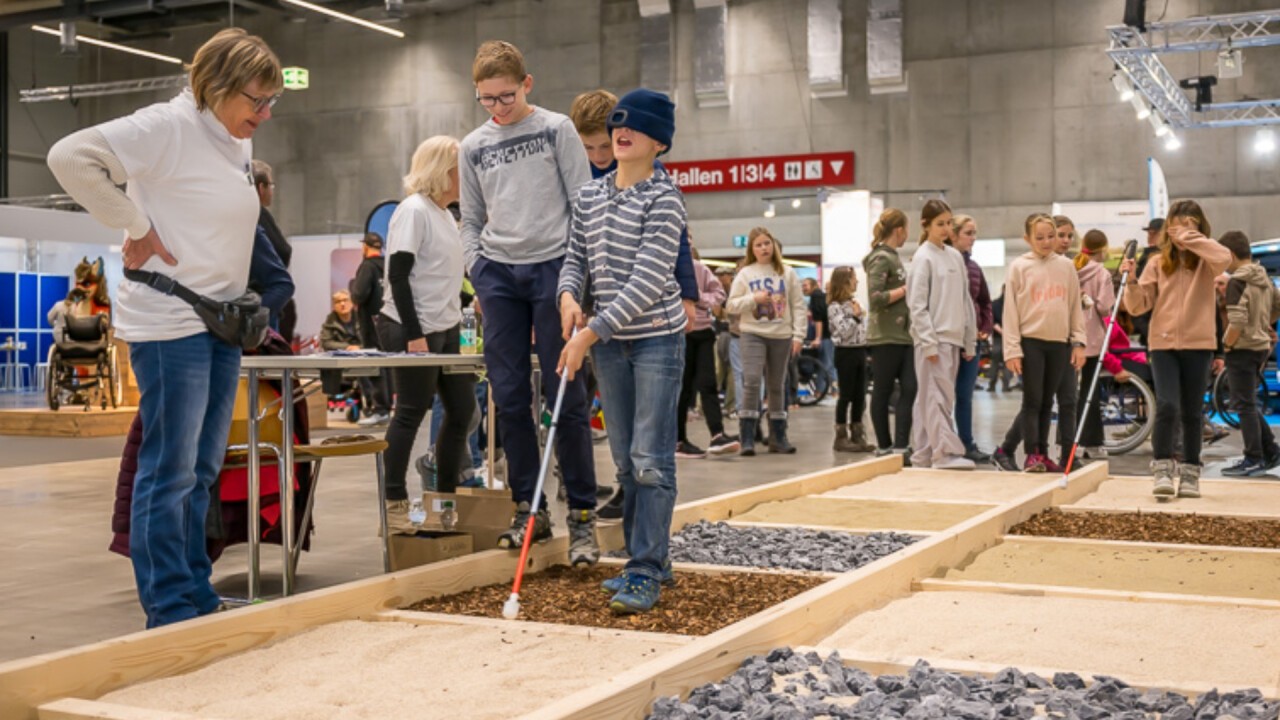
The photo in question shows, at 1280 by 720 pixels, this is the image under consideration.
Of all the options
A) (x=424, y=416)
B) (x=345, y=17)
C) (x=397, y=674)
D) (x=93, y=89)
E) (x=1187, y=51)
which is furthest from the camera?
(x=93, y=89)

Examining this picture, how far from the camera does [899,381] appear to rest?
7641 mm

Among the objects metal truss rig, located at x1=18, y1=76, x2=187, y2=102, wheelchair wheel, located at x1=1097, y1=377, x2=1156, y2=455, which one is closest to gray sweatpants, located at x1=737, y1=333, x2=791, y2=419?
wheelchair wheel, located at x1=1097, y1=377, x2=1156, y2=455

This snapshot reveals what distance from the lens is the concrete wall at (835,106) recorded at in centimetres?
1831

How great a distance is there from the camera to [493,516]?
153 inches

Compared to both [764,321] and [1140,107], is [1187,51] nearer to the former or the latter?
[1140,107]

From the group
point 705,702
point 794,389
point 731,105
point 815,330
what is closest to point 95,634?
point 705,702

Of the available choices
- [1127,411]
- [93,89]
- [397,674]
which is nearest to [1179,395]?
[1127,411]

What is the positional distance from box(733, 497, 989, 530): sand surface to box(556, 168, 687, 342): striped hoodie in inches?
76.9

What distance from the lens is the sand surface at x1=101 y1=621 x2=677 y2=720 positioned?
2.35 metres

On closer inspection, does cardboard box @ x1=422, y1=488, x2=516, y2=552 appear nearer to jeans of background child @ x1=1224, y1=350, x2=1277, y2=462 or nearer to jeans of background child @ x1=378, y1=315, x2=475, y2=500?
jeans of background child @ x1=378, y1=315, x2=475, y2=500

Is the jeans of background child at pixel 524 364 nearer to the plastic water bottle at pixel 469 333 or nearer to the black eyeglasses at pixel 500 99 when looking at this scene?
the black eyeglasses at pixel 500 99

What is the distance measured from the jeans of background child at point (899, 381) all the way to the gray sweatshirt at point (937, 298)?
57cm

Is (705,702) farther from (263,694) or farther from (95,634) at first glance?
(95,634)

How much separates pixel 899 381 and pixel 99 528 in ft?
15.0
